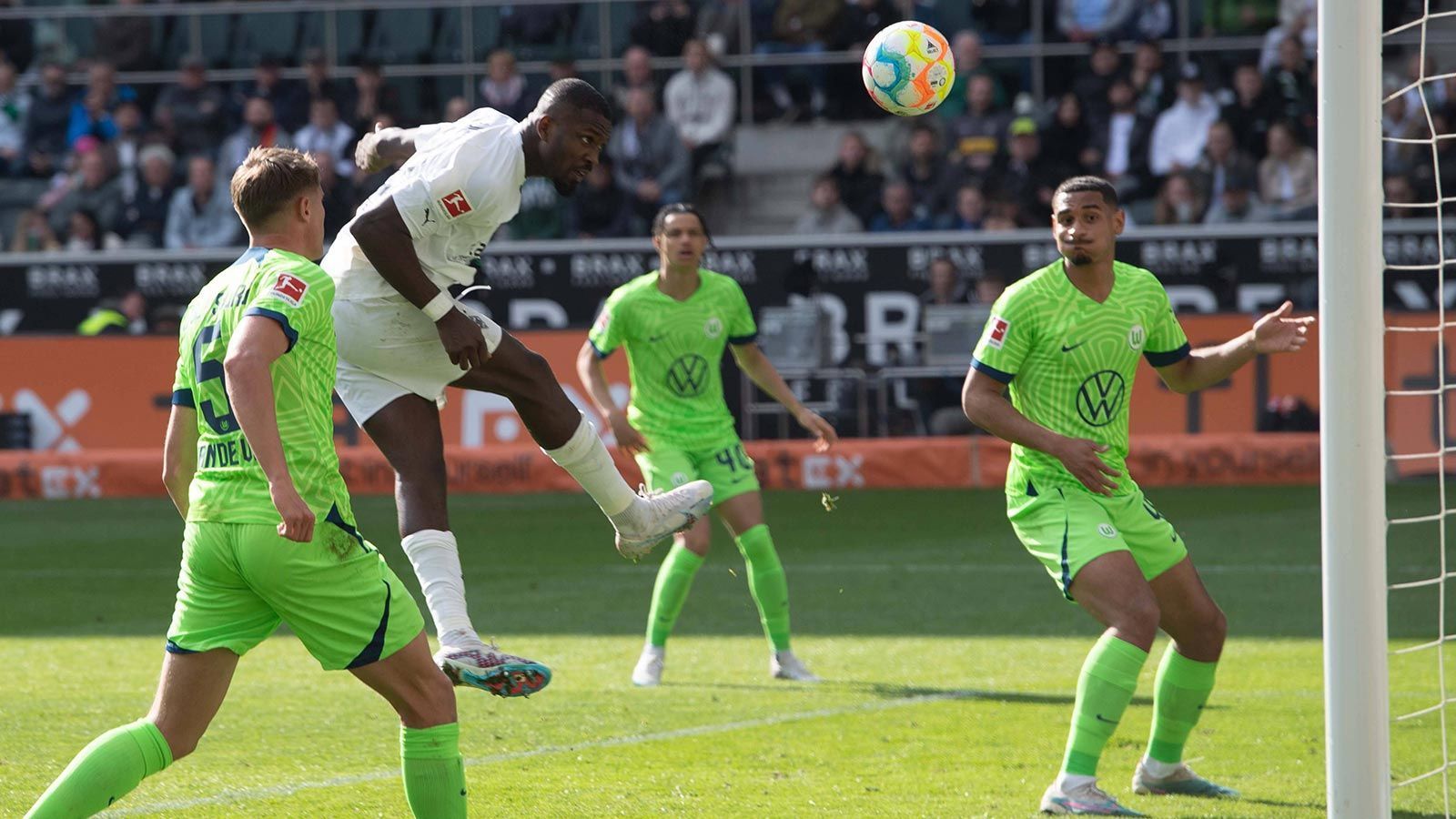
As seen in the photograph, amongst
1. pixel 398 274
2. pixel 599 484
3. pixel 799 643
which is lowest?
pixel 799 643

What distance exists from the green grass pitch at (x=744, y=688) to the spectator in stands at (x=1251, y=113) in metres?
6.14

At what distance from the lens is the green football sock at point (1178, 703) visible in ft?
21.0

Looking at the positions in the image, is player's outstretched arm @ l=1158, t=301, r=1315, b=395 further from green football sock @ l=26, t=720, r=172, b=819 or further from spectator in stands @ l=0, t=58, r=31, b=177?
spectator in stands @ l=0, t=58, r=31, b=177

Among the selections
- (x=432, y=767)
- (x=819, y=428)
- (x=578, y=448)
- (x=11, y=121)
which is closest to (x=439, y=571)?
(x=578, y=448)

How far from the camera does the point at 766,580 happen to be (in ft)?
30.1

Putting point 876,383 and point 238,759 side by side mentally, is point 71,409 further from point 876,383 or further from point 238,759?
point 238,759

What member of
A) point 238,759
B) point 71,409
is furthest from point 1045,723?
point 71,409

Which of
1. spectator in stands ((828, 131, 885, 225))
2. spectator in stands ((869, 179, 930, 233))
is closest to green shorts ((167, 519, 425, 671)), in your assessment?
spectator in stands ((869, 179, 930, 233))

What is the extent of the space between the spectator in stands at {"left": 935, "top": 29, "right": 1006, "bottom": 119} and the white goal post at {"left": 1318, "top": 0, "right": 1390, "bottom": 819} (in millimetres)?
16116

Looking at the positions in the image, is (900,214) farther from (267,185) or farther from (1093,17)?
(267,185)

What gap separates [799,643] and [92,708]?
3.73 m

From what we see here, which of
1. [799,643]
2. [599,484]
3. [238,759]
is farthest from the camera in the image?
[799,643]

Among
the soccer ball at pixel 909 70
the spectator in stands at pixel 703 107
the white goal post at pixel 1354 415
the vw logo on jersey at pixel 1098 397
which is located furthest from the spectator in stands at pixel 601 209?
the white goal post at pixel 1354 415

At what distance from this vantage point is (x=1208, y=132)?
19.7 m
